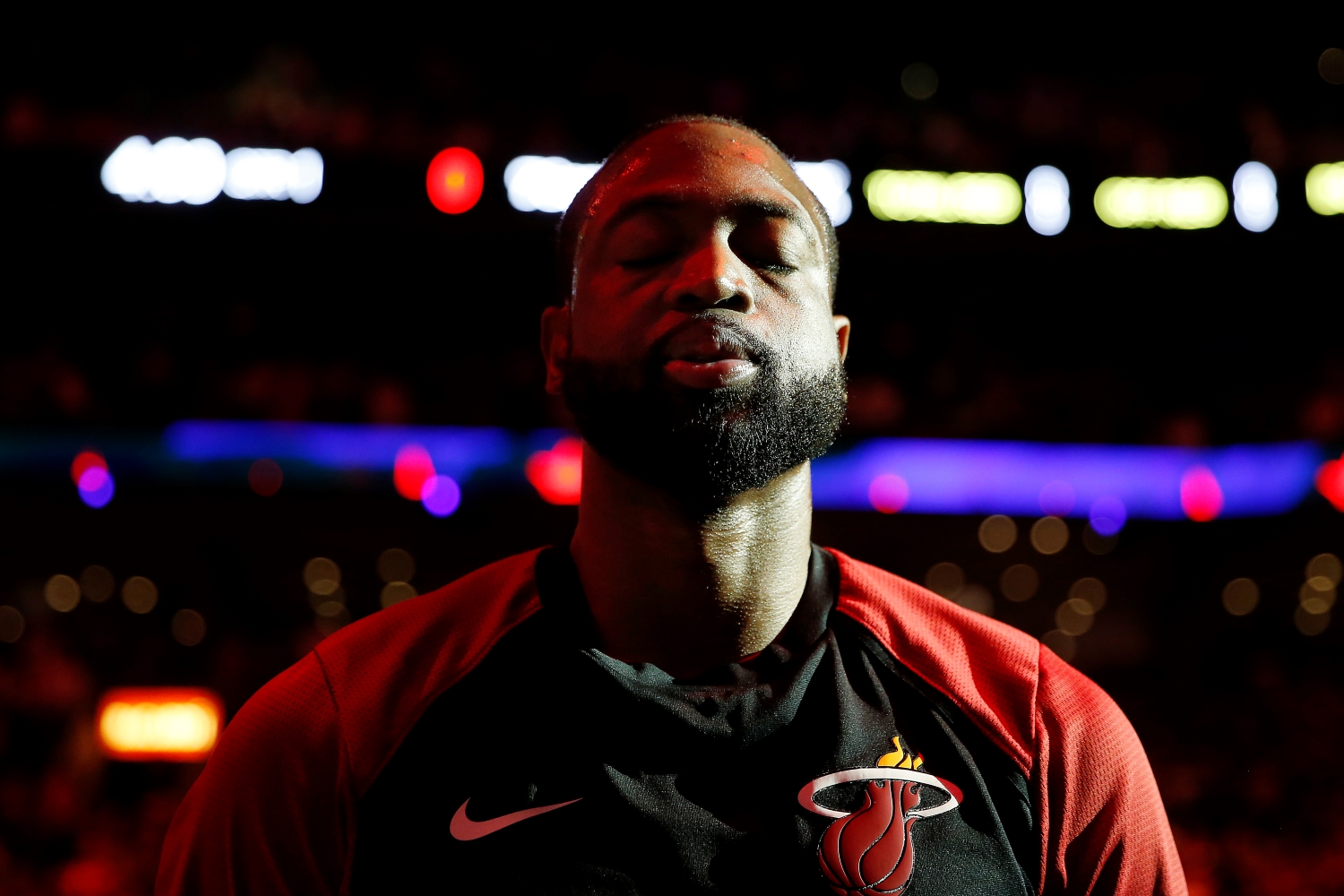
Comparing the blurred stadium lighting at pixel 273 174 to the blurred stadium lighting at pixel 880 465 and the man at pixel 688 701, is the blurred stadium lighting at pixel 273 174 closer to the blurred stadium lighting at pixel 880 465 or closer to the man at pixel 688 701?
the blurred stadium lighting at pixel 880 465

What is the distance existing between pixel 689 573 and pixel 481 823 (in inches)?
15.7

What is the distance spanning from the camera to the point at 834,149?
885 cm

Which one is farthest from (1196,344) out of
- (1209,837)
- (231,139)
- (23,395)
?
(23,395)

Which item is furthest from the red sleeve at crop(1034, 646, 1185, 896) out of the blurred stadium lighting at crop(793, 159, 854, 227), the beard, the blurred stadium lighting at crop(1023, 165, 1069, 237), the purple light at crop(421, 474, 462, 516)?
the blurred stadium lighting at crop(1023, 165, 1069, 237)

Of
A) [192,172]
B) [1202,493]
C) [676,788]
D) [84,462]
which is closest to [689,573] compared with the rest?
[676,788]

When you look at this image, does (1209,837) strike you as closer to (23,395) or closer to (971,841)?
(971,841)

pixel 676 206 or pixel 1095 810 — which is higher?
pixel 676 206

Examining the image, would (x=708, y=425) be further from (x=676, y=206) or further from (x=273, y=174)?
(x=273, y=174)

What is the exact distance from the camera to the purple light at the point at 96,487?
346 inches

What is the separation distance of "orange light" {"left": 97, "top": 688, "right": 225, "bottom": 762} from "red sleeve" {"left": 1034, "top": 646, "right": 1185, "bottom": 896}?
8.38 metres

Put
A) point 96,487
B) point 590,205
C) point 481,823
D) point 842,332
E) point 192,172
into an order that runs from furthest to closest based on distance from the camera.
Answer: point 96,487 → point 192,172 → point 842,332 → point 590,205 → point 481,823

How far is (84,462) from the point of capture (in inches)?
344

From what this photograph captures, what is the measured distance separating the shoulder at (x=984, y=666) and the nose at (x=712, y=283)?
449 millimetres

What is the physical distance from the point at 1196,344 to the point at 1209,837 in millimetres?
5176
